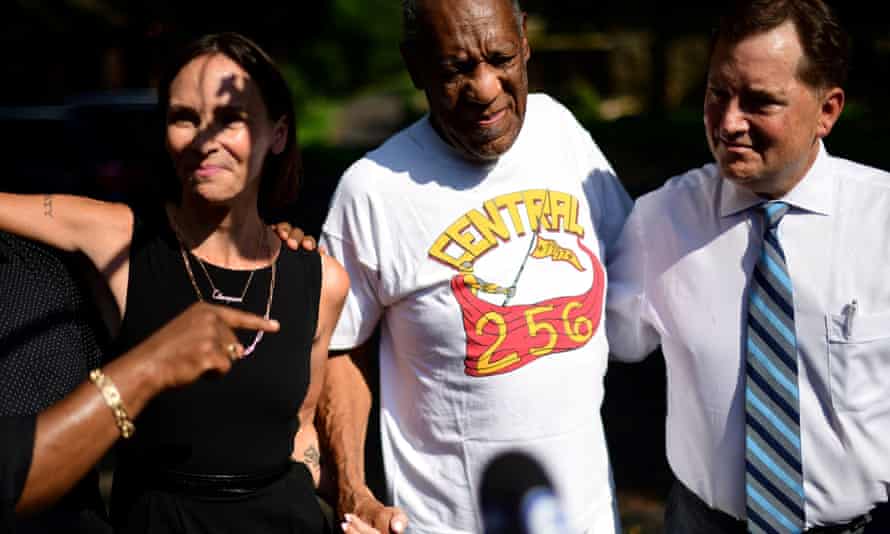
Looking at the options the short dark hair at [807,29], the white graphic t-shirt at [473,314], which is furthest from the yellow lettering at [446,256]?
the short dark hair at [807,29]

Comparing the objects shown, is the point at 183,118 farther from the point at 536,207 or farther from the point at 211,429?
the point at 536,207

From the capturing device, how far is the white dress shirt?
2.52 m

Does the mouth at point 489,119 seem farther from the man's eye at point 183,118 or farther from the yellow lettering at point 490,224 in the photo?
the man's eye at point 183,118

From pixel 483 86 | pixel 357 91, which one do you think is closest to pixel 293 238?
pixel 483 86

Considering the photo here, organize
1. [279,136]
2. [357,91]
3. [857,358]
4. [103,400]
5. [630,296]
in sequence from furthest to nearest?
[357,91], [630,296], [279,136], [857,358], [103,400]

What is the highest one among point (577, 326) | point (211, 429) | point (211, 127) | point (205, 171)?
point (211, 127)

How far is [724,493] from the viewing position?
2625 millimetres

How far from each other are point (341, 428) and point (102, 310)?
73 centimetres

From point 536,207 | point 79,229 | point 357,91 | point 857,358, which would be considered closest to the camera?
point 79,229

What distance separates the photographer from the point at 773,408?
254 cm

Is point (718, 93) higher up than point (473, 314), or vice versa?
point (718, 93)

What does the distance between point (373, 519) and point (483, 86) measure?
1145 mm

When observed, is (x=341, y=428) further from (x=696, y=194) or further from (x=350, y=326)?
(x=696, y=194)

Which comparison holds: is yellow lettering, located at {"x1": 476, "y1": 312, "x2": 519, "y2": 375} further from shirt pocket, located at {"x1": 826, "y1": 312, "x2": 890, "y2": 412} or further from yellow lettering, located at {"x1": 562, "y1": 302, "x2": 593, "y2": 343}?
shirt pocket, located at {"x1": 826, "y1": 312, "x2": 890, "y2": 412}
